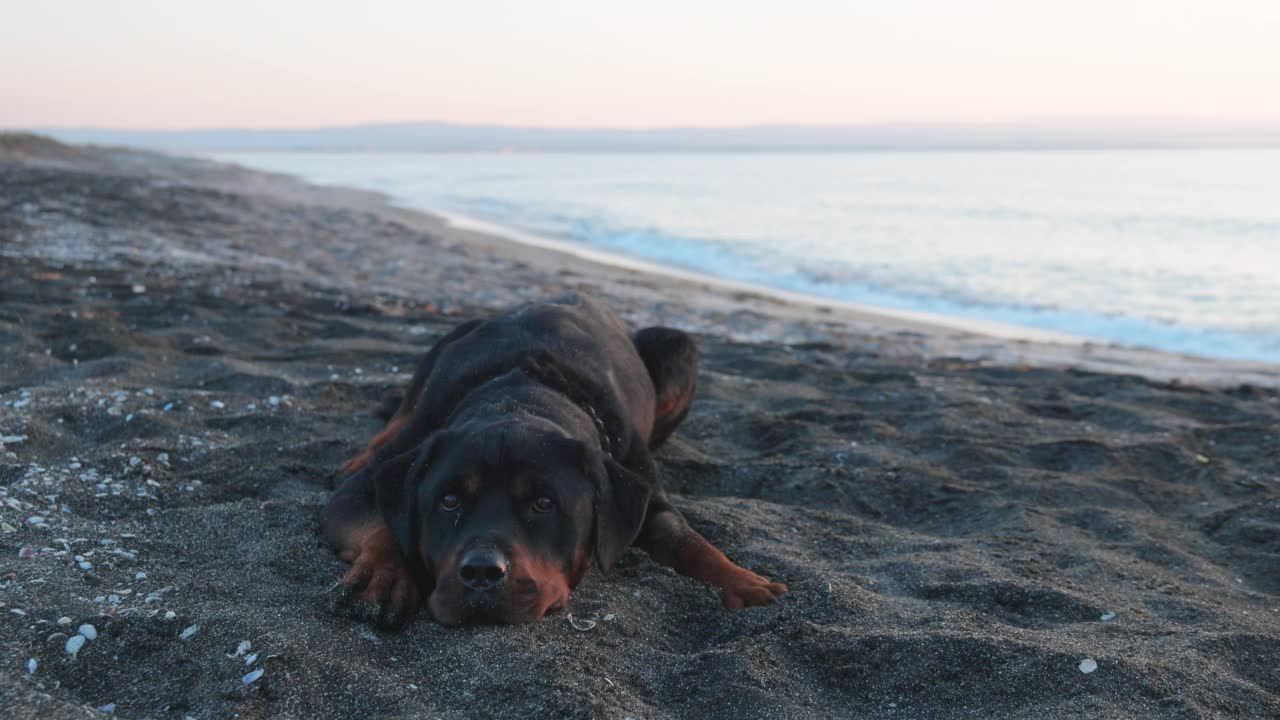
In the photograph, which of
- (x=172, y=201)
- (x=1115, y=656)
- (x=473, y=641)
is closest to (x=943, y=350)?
(x=1115, y=656)

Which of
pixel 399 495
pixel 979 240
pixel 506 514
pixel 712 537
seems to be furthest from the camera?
pixel 979 240

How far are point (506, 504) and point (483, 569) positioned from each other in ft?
0.93

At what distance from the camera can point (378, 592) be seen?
347 centimetres

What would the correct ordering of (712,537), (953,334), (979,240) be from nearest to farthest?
(712,537) < (953,334) < (979,240)

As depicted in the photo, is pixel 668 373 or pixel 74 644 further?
pixel 668 373

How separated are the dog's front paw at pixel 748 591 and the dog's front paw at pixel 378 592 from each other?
3.60 feet

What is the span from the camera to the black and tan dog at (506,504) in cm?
335

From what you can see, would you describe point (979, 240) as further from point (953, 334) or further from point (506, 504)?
point (506, 504)

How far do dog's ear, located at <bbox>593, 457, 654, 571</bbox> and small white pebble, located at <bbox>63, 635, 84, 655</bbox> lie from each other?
1.59m

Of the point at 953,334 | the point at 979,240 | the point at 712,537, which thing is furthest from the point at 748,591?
the point at 979,240

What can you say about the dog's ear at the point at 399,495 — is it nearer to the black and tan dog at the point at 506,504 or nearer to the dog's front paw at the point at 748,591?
the black and tan dog at the point at 506,504

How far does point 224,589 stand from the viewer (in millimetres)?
3424

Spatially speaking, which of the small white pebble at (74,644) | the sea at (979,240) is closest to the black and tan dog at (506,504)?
the small white pebble at (74,644)

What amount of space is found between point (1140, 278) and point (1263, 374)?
7.97m
